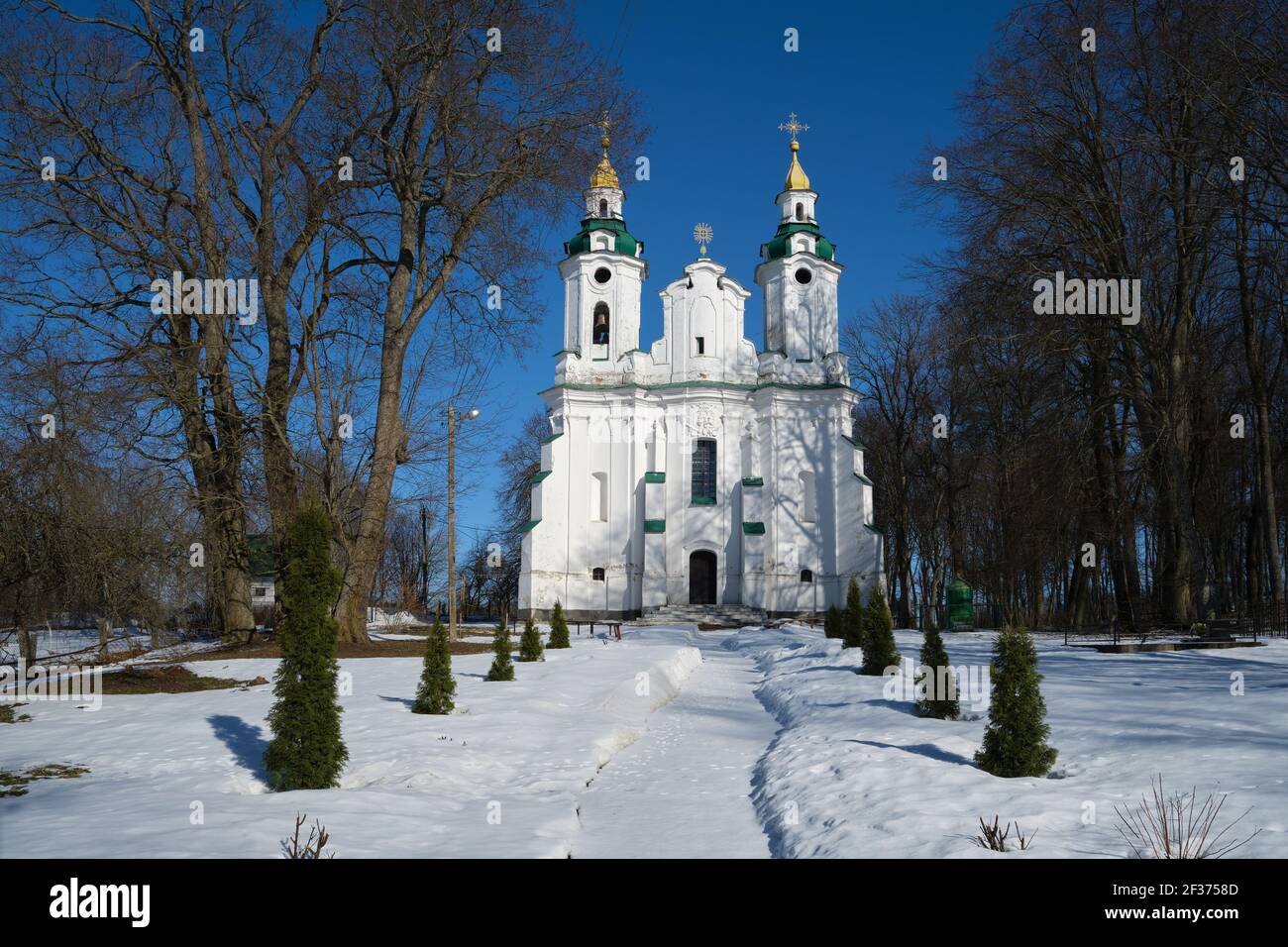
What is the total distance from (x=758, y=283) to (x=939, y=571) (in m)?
16.1

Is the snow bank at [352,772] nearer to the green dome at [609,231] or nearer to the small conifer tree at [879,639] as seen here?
the small conifer tree at [879,639]

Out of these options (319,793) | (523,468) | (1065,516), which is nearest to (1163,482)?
(1065,516)

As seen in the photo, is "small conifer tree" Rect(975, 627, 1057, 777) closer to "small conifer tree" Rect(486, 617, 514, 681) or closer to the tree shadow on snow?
the tree shadow on snow

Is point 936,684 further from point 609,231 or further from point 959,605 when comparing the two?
point 609,231

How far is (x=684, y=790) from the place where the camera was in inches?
342

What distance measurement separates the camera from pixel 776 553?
40.4m

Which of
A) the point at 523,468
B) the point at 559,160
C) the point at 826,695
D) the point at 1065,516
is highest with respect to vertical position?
the point at 559,160

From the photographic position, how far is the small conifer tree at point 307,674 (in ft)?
25.9

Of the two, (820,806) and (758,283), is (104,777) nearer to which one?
(820,806)

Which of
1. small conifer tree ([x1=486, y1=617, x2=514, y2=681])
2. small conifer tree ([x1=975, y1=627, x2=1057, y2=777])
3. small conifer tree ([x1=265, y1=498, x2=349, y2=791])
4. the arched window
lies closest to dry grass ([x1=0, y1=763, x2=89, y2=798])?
small conifer tree ([x1=265, y1=498, x2=349, y2=791])

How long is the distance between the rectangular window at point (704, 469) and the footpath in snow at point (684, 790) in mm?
27442

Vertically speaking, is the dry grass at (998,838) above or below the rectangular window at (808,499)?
below

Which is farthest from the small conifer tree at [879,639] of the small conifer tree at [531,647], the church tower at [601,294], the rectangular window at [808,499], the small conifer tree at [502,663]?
the church tower at [601,294]

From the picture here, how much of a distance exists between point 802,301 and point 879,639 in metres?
31.0
